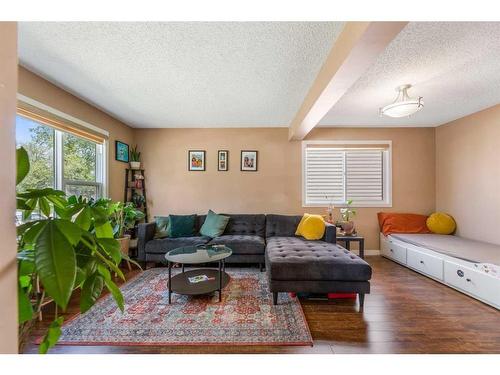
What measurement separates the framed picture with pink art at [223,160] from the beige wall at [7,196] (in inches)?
134

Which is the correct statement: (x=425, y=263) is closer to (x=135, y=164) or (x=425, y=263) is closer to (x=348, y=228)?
(x=348, y=228)

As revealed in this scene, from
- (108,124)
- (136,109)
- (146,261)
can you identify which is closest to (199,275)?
(146,261)

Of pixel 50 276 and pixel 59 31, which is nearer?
pixel 50 276

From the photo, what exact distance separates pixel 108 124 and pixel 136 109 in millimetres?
629

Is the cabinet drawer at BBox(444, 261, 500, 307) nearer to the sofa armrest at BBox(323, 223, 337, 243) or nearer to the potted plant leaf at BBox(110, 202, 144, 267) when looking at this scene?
the sofa armrest at BBox(323, 223, 337, 243)

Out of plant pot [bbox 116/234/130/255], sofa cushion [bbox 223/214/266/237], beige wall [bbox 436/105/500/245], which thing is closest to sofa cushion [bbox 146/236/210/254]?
plant pot [bbox 116/234/130/255]

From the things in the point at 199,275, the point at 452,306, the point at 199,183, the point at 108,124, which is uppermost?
the point at 108,124

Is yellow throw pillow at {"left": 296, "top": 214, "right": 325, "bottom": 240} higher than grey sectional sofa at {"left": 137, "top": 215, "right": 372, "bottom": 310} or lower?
higher

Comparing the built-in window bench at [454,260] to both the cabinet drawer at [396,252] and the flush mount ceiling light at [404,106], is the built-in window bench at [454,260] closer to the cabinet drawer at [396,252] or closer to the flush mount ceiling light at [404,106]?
A: the cabinet drawer at [396,252]

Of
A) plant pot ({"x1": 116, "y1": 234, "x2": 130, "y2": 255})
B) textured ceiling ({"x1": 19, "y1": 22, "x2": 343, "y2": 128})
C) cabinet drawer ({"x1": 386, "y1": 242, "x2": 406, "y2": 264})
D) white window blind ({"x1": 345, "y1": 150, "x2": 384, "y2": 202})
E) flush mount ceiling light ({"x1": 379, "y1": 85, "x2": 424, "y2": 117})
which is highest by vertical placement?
textured ceiling ({"x1": 19, "y1": 22, "x2": 343, "y2": 128})

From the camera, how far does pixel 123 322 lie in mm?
1864

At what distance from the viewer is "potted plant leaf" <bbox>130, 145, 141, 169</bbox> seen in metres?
3.87

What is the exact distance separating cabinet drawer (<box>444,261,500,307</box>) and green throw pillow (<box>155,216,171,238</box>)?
12.5 feet

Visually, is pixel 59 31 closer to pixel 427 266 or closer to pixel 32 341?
pixel 32 341
